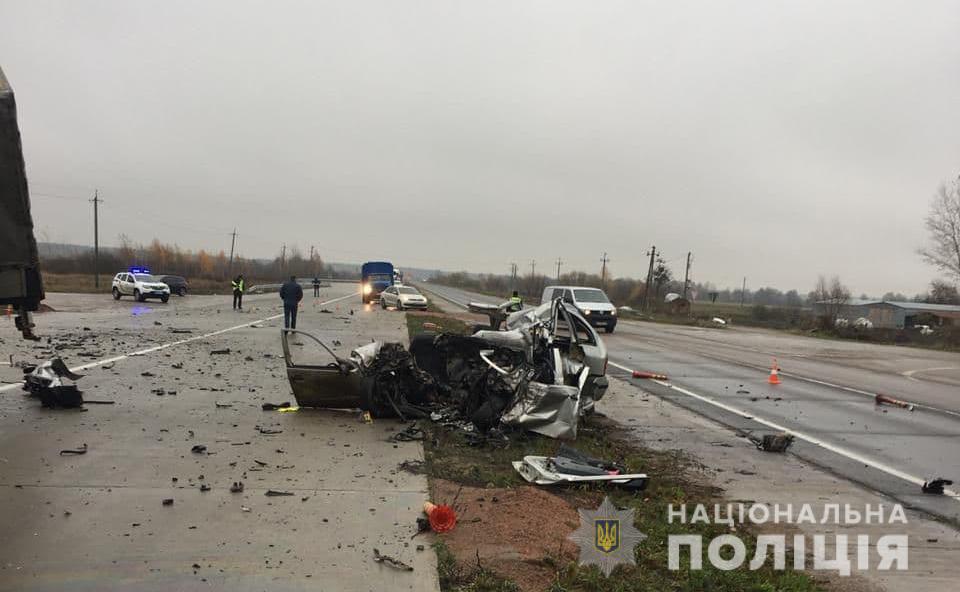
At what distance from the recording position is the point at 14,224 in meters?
5.65

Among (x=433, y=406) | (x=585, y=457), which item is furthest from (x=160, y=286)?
(x=585, y=457)

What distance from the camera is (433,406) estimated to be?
7.75 m

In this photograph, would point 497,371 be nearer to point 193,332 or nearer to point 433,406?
point 433,406

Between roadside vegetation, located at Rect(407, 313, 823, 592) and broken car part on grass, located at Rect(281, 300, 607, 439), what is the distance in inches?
11.9

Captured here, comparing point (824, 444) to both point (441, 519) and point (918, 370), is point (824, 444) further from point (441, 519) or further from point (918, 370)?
point (918, 370)

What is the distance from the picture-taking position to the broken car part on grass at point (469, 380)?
686 cm

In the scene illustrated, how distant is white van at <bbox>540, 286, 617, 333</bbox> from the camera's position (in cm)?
2381

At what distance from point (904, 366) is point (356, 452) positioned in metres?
19.6

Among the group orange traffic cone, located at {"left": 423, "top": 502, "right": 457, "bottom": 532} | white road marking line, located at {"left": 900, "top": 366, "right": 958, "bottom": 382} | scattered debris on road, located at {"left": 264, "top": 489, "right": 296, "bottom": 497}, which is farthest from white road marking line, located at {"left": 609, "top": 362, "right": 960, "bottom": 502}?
white road marking line, located at {"left": 900, "top": 366, "right": 958, "bottom": 382}

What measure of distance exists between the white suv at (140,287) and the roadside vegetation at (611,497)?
31053 mm

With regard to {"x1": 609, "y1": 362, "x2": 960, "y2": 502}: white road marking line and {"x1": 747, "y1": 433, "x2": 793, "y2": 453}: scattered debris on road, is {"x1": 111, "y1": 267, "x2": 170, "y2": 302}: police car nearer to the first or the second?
{"x1": 609, "y1": 362, "x2": 960, "y2": 502}: white road marking line

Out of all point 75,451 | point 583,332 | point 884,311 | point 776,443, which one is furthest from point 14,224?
point 884,311

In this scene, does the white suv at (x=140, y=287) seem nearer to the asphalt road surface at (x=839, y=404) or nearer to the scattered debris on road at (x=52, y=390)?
the asphalt road surface at (x=839, y=404)

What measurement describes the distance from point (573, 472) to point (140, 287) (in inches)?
1346
